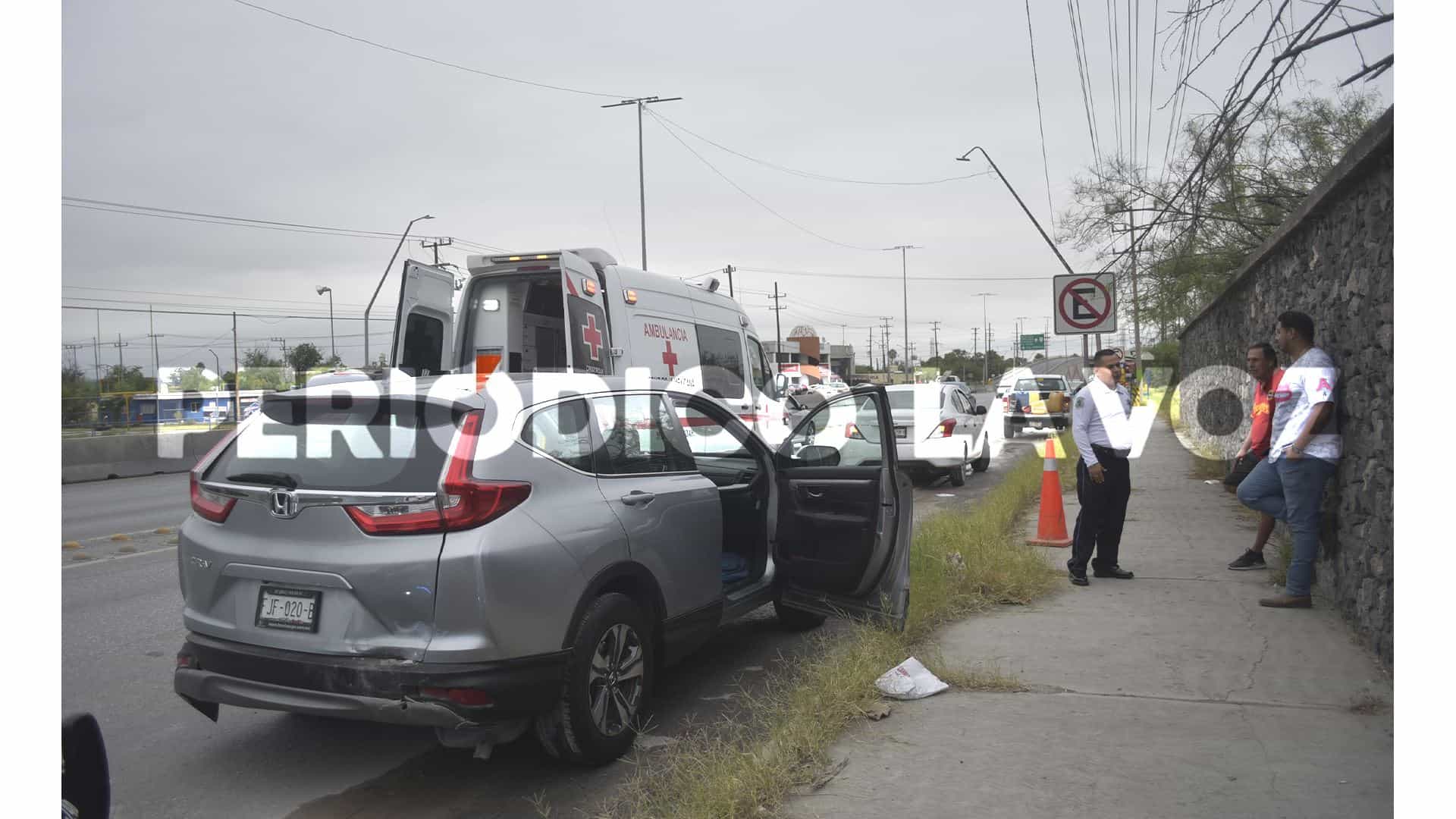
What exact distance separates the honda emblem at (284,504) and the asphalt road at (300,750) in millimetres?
1211

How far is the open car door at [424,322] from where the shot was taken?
9.58 meters

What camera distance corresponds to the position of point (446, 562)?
12.1 feet

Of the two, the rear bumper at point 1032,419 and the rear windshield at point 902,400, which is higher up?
the rear windshield at point 902,400

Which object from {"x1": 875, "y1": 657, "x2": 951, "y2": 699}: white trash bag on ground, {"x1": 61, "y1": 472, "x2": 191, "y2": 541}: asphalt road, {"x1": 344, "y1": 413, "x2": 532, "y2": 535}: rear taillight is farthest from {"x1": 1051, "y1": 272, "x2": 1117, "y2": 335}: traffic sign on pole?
{"x1": 61, "y1": 472, "x2": 191, "y2": 541}: asphalt road

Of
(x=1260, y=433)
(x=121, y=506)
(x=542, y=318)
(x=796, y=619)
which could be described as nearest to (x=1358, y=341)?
(x=1260, y=433)

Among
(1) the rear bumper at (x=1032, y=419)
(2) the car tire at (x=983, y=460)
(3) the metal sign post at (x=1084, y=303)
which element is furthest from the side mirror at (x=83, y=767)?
(1) the rear bumper at (x=1032, y=419)

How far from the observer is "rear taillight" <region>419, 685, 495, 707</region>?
3.66 metres

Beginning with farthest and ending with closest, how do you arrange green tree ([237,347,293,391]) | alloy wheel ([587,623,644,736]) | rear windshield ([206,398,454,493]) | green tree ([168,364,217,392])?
green tree ([168,364,217,392]) < green tree ([237,347,293,391]) < alloy wheel ([587,623,644,736]) < rear windshield ([206,398,454,493])

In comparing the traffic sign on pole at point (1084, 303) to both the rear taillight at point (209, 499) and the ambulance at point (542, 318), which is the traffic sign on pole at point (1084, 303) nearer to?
the ambulance at point (542, 318)

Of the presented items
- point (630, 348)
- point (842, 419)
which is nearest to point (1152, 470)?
point (842, 419)

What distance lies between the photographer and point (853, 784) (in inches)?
150

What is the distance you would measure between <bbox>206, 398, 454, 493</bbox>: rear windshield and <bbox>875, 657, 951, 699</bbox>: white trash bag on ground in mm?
2471

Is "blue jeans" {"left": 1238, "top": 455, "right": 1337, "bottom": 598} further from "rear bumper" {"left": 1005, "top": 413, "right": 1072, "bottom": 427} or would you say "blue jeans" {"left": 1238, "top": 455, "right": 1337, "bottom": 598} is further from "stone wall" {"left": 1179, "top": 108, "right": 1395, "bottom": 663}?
"rear bumper" {"left": 1005, "top": 413, "right": 1072, "bottom": 427}

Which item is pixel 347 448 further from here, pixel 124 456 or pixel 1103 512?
pixel 124 456
